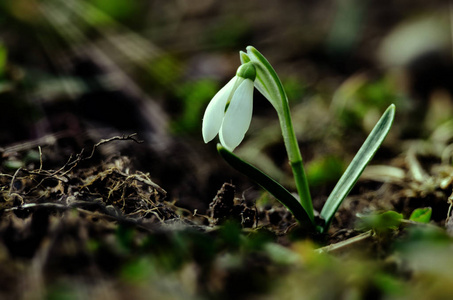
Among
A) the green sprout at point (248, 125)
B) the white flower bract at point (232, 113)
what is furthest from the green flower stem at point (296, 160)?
the white flower bract at point (232, 113)

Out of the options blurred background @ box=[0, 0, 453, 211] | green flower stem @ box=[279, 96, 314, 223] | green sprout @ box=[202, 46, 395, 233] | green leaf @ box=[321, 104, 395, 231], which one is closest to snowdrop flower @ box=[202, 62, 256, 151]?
green sprout @ box=[202, 46, 395, 233]

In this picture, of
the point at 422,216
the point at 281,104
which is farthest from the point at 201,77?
the point at 422,216

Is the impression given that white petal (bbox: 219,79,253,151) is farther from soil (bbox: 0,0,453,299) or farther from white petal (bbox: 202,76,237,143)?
soil (bbox: 0,0,453,299)

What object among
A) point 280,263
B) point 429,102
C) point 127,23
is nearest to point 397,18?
point 429,102

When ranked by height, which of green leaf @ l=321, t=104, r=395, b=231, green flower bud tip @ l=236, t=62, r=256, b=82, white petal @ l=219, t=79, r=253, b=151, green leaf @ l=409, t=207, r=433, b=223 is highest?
green flower bud tip @ l=236, t=62, r=256, b=82

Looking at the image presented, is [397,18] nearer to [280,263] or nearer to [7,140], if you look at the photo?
[7,140]

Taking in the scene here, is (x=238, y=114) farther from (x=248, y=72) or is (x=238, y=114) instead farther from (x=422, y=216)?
(x=422, y=216)
